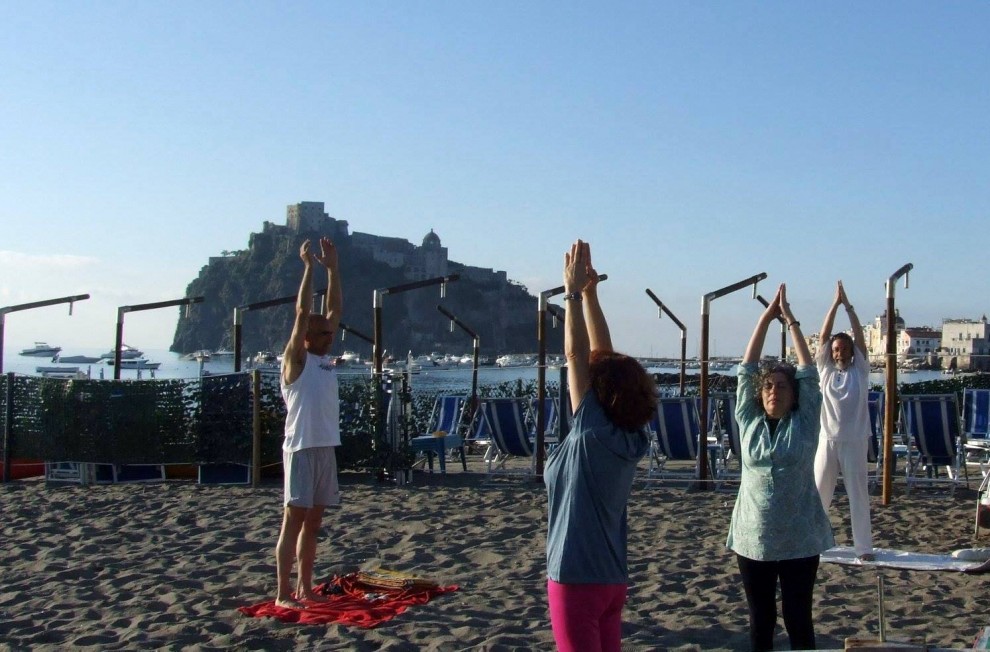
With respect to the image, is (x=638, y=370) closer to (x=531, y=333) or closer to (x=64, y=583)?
(x=64, y=583)

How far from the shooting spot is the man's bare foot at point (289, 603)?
5.01 m

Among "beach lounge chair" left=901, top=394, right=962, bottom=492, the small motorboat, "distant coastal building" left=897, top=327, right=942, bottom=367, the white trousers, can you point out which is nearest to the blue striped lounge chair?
"beach lounge chair" left=901, top=394, right=962, bottom=492

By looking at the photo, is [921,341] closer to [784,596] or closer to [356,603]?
[356,603]

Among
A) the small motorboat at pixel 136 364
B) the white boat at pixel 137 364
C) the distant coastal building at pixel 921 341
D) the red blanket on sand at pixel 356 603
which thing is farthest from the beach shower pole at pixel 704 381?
the distant coastal building at pixel 921 341

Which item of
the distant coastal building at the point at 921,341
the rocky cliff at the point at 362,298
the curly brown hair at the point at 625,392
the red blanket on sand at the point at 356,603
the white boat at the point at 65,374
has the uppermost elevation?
the rocky cliff at the point at 362,298

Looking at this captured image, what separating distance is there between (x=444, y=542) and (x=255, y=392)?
3696mm

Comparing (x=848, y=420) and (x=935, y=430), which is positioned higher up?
(x=848, y=420)

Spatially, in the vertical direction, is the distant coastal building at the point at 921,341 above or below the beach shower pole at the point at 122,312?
above

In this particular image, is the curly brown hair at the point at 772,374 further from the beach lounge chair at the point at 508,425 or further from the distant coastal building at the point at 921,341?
the distant coastal building at the point at 921,341

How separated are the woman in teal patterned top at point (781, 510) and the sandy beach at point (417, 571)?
83 centimetres

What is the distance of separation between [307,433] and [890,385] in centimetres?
516

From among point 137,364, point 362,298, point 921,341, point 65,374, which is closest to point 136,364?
A: point 137,364

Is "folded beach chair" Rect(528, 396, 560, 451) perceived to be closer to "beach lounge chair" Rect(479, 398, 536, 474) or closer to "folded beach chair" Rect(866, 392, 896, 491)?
"beach lounge chair" Rect(479, 398, 536, 474)

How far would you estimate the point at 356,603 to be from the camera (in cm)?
518
